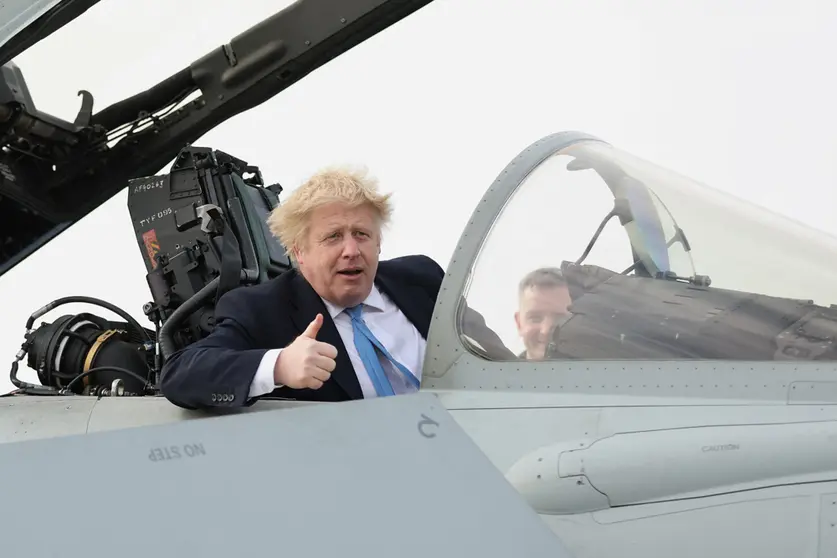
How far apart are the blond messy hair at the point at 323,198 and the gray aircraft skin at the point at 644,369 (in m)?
0.34

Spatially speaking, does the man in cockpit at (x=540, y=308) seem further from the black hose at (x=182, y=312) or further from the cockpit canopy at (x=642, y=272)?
the black hose at (x=182, y=312)

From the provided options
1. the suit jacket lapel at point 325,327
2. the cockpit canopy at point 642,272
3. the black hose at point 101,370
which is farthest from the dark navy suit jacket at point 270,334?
the black hose at point 101,370

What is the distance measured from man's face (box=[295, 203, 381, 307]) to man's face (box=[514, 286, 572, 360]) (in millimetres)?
492

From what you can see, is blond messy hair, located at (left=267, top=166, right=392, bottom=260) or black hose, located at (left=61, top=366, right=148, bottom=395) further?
black hose, located at (left=61, top=366, right=148, bottom=395)

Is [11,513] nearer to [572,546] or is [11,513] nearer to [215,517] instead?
[215,517]

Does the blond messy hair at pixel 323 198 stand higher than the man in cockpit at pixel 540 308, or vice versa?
the blond messy hair at pixel 323 198

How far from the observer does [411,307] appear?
98.7 inches

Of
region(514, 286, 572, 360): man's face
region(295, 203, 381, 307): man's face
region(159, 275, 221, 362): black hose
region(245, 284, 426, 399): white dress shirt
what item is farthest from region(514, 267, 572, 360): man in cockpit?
region(159, 275, 221, 362): black hose

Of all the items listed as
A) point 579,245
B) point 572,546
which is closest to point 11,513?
point 572,546

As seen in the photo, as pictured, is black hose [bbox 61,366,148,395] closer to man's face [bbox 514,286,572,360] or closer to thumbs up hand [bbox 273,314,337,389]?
thumbs up hand [bbox 273,314,337,389]

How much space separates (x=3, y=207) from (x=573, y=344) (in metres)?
3.50

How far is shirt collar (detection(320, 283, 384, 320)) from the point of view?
239 centimetres

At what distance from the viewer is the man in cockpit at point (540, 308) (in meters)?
1.95

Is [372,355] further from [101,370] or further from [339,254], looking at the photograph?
[101,370]
